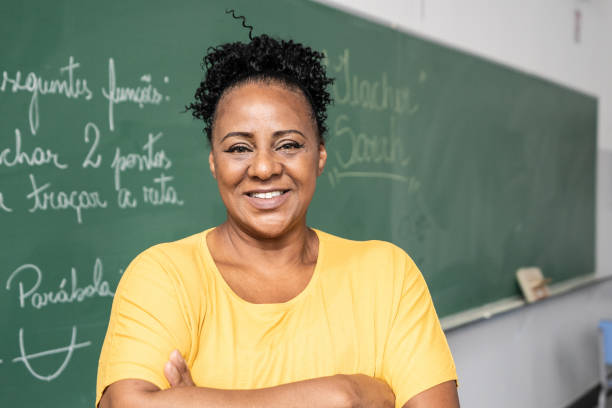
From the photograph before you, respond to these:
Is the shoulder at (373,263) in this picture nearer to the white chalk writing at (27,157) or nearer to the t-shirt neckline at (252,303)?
the t-shirt neckline at (252,303)

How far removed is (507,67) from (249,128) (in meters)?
2.40

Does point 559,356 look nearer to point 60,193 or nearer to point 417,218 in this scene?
point 417,218

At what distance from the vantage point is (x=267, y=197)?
3.35 ft

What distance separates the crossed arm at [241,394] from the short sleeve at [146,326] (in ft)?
0.06

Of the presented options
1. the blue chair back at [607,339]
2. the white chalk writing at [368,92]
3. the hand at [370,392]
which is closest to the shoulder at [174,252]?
the hand at [370,392]

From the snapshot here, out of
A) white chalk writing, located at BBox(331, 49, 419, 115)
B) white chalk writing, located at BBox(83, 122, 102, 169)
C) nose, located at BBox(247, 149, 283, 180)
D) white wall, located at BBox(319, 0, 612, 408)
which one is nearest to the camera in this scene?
nose, located at BBox(247, 149, 283, 180)

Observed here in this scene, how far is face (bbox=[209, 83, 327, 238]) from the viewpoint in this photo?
0.99m

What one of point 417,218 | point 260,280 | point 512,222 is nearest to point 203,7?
point 260,280

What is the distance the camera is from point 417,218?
2.44 meters

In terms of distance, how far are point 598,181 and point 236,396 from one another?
3955mm

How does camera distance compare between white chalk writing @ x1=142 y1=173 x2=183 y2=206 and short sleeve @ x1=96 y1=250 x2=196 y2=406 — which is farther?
white chalk writing @ x1=142 y1=173 x2=183 y2=206

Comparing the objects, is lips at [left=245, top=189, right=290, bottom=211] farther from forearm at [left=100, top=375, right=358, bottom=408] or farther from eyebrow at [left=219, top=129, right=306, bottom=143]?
forearm at [left=100, top=375, right=358, bottom=408]

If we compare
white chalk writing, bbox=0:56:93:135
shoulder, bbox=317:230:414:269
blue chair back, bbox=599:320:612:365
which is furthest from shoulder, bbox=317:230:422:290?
blue chair back, bbox=599:320:612:365

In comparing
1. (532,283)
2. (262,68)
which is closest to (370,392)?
(262,68)
